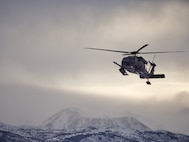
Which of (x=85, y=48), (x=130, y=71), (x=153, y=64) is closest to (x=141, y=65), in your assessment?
(x=130, y=71)

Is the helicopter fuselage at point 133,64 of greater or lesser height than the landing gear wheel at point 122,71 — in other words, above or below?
above

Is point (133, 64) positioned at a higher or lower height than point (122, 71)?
higher

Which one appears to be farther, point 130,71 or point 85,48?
point 130,71

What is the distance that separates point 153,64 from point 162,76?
12.4m

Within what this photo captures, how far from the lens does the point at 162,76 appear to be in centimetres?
16712

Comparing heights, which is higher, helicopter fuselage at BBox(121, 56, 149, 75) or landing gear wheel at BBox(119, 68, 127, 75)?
helicopter fuselage at BBox(121, 56, 149, 75)

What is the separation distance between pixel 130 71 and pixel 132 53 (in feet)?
24.9

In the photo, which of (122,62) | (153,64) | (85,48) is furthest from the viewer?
(153,64)

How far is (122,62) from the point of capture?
16000 centimetres

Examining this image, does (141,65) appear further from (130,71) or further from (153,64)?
(153,64)

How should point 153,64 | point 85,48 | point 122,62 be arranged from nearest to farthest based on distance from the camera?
point 85,48
point 122,62
point 153,64

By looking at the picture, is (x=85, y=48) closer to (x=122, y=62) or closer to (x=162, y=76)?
(x=122, y=62)

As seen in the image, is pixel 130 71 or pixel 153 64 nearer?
pixel 130 71

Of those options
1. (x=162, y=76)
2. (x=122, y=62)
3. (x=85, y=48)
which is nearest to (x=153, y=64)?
(x=162, y=76)
